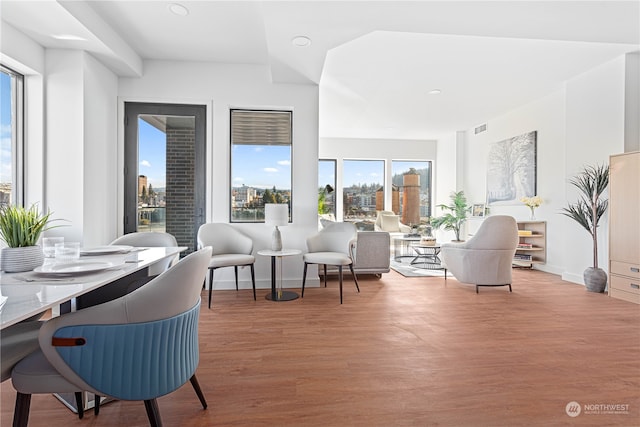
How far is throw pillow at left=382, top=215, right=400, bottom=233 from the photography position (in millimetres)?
8334

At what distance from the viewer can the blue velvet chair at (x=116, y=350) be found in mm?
1217

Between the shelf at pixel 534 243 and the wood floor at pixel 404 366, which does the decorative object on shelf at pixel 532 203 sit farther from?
the wood floor at pixel 404 366

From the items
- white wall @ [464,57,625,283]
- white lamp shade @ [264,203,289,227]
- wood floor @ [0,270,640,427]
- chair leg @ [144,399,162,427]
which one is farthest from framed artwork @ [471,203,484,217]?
chair leg @ [144,399,162,427]

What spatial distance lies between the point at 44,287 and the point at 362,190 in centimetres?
830

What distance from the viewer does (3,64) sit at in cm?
311

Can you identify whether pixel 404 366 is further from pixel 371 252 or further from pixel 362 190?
pixel 362 190

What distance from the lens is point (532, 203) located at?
221 inches

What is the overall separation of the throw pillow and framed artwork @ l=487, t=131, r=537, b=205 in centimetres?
217

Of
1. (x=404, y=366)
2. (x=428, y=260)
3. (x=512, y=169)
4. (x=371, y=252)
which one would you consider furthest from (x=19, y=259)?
(x=512, y=169)

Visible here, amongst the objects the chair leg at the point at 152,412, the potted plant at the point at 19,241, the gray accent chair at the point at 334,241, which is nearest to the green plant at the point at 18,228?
the potted plant at the point at 19,241

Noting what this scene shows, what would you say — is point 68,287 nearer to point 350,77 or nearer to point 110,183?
point 110,183

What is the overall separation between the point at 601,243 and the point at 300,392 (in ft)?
14.7

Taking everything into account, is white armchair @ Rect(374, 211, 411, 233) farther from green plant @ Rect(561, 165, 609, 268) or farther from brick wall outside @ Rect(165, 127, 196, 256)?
brick wall outside @ Rect(165, 127, 196, 256)

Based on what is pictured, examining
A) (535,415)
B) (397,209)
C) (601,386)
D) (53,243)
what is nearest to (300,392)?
(535,415)
